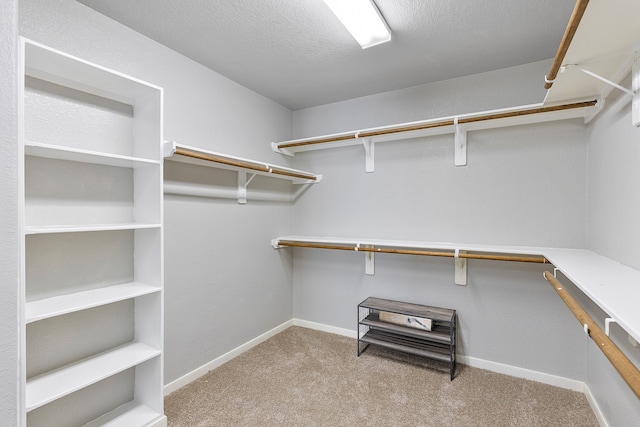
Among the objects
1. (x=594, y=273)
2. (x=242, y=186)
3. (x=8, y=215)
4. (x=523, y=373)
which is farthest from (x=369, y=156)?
(x=8, y=215)

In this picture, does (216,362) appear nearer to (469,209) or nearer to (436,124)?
(469,209)

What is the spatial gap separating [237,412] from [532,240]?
2305 millimetres

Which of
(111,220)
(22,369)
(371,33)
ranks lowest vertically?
(22,369)

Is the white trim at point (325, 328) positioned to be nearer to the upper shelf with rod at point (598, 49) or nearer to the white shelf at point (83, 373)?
the white shelf at point (83, 373)

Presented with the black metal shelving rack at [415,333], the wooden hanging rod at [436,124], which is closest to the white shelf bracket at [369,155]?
the wooden hanging rod at [436,124]

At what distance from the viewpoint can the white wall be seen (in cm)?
75

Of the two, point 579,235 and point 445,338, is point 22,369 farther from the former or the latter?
point 579,235

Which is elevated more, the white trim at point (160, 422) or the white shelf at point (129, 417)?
the white shelf at point (129, 417)

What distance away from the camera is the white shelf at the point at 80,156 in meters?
1.25

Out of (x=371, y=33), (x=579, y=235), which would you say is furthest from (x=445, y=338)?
(x=371, y=33)

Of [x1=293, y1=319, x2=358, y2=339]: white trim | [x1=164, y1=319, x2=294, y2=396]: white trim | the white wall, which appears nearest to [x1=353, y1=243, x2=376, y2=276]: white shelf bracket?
[x1=293, y1=319, x2=358, y2=339]: white trim

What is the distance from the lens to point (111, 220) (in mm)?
1676

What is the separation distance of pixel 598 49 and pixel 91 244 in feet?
8.30

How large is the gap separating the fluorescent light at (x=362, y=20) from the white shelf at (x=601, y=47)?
88 cm
